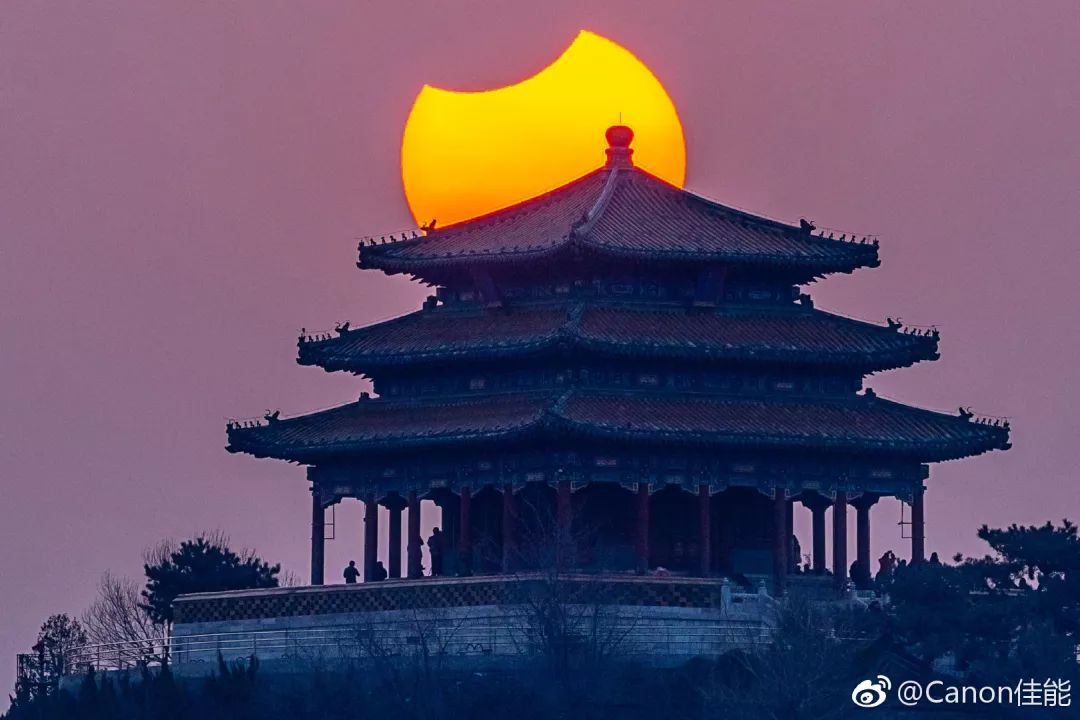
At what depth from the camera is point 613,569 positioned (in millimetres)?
121062

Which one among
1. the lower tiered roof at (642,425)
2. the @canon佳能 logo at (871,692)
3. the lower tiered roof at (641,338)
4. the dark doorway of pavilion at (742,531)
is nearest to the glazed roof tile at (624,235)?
the lower tiered roof at (641,338)

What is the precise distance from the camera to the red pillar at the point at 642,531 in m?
119

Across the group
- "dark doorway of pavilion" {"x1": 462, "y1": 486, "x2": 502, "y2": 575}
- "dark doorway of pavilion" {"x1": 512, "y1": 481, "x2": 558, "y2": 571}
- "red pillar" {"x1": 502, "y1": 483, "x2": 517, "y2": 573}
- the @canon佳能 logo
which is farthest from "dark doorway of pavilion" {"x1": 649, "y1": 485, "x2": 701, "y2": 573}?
the @canon佳能 logo

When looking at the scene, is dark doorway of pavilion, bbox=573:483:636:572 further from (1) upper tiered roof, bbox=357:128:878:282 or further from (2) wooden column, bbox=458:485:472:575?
(1) upper tiered roof, bbox=357:128:878:282

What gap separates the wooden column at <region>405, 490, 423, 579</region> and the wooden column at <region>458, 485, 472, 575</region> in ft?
7.58

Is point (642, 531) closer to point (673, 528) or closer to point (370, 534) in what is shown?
point (673, 528)

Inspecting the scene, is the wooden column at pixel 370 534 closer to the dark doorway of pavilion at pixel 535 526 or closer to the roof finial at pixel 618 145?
the dark doorway of pavilion at pixel 535 526

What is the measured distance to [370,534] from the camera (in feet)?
415

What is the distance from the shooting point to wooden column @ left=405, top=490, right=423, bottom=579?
126 metres

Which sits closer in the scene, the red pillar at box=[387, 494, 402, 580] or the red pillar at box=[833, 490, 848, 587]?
the red pillar at box=[833, 490, 848, 587]

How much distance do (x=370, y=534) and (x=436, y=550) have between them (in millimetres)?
2201

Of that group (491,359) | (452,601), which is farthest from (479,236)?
(452,601)

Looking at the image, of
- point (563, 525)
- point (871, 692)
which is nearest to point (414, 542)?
point (563, 525)

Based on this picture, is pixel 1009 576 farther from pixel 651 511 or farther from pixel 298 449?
pixel 298 449
